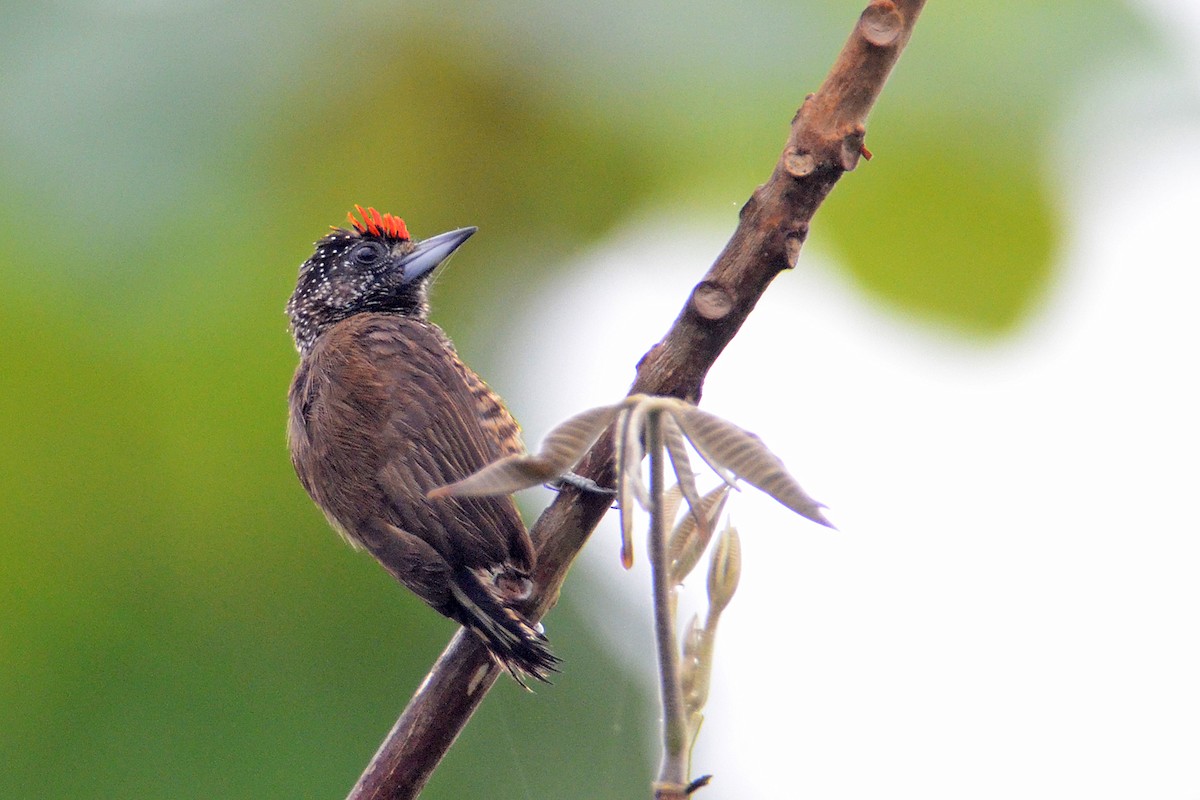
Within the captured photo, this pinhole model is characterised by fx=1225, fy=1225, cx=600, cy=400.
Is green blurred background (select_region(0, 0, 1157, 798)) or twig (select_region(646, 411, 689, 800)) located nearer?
twig (select_region(646, 411, 689, 800))

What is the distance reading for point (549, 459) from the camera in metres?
1.10

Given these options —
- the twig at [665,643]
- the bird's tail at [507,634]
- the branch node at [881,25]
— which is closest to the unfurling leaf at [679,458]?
the twig at [665,643]

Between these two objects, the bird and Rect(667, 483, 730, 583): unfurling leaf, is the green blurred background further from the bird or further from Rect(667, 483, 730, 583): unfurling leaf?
Rect(667, 483, 730, 583): unfurling leaf

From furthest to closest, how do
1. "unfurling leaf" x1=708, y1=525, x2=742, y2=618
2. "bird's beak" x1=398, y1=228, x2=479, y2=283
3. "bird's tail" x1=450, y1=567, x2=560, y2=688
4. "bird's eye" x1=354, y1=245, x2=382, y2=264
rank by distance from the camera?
"bird's eye" x1=354, y1=245, x2=382, y2=264 → "bird's beak" x1=398, y1=228, x2=479, y2=283 → "bird's tail" x1=450, y1=567, x2=560, y2=688 → "unfurling leaf" x1=708, y1=525, x2=742, y2=618

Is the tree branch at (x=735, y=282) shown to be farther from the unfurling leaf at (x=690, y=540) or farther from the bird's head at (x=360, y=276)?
the bird's head at (x=360, y=276)

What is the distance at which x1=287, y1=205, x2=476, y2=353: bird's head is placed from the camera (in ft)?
12.7

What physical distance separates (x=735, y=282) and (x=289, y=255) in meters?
2.59

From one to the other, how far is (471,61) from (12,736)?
2.65 meters

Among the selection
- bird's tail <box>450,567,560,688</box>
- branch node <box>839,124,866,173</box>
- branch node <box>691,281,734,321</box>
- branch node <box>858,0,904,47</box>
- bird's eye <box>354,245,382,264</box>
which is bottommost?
bird's tail <box>450,567,560,688</box>

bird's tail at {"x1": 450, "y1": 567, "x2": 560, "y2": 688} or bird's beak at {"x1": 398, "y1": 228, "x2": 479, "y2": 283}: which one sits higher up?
bird's beak at {"x1": 398, "y1": 228, "x2": 479, "y2": 283}

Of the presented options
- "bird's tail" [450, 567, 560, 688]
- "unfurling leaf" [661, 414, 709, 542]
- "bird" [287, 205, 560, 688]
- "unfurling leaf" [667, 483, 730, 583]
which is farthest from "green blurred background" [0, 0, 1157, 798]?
"unfurling leaf" [661, 414, 709, 542]

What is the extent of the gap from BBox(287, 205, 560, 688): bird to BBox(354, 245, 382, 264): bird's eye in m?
0.60

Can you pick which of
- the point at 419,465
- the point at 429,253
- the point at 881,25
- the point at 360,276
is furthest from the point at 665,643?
the point at 360,276

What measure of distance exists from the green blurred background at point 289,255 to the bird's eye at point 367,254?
193 millimetres
